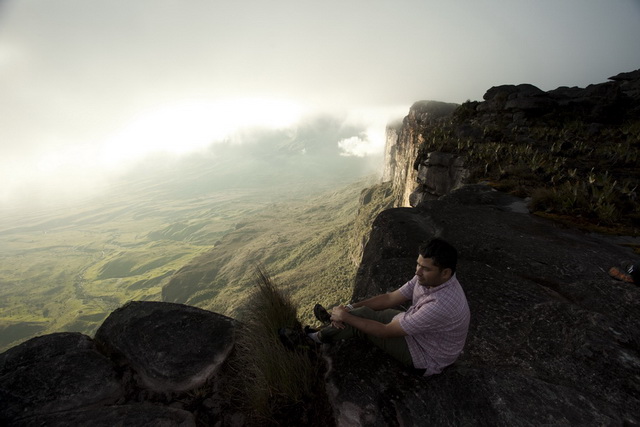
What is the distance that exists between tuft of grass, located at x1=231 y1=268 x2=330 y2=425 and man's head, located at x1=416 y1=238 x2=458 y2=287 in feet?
6.68

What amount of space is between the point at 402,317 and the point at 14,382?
5.14 meters

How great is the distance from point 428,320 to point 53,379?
507 centimetres

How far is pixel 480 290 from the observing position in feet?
17.5

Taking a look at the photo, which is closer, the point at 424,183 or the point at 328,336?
the point at 328,336

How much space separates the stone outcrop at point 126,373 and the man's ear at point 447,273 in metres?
3.47

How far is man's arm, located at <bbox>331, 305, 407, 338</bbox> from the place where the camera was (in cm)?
350

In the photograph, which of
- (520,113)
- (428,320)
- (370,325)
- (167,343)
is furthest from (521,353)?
(520,113)

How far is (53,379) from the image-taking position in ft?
12.3

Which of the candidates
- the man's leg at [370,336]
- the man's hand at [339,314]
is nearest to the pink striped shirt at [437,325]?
the man's leg at [370,336]

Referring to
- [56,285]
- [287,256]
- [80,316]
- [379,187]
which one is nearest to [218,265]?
[287,256]

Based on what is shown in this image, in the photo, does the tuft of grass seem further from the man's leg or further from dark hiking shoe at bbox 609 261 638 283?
dark hiking shoe at bbox 609 261 638 283

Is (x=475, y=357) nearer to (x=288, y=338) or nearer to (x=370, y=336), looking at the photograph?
(x=370, y=336)

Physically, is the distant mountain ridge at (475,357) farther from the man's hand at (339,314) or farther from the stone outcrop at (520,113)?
the stone outcrop at (520,113)

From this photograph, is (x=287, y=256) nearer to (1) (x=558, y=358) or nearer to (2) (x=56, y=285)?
(1) (x=558, y=358)
